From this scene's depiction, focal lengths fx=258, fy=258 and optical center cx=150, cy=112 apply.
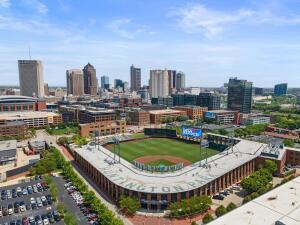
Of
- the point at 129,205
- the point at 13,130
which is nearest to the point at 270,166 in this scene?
the point at 129,205

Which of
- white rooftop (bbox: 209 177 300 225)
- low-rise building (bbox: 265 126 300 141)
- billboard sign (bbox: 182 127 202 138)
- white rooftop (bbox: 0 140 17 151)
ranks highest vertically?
billboard sign (bbox: 182 127 202 138)

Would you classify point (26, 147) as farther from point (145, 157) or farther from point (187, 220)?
point (187, 220)

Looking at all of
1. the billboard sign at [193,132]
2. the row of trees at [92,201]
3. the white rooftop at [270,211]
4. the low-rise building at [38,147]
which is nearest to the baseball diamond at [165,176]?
the row of trees at [92,201]

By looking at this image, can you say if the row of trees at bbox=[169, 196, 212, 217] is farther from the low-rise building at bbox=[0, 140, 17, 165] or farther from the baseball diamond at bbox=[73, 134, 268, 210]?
the low-rise building at bbox=[0, 140, 17, 165]

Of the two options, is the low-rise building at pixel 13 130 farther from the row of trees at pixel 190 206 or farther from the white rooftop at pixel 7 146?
the row of trees at pixel 190 206

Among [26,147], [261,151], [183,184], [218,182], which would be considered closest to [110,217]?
[183,184]

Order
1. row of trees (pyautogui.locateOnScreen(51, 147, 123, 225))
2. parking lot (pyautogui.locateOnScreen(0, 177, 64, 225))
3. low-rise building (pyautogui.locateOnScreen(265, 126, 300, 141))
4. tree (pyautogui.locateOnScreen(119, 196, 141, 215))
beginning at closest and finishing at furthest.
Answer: row of trees (pyautogui.locateOnScreen(51, 147, 123, 225)), parking lot (pyautogui.locateOnScreen(0, 177, 64, 225)), tree (pyautogui.locateOnScreen(119, 196, 141, 215)), low-rise building (pyautogui.locateOnScreen(265, 126, 300, 141))

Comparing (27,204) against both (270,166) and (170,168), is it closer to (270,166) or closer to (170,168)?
(170,168)

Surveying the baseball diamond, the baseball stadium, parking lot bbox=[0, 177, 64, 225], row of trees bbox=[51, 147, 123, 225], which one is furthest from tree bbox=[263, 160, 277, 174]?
parking lot bbox=[0, 177, 64, 225]

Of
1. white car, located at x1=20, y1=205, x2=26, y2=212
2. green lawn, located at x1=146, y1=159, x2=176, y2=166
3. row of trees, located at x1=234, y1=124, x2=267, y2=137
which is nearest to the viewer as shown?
white car, located at x1=20, y1=205, x2=26, y2=212
